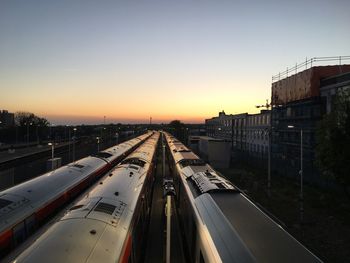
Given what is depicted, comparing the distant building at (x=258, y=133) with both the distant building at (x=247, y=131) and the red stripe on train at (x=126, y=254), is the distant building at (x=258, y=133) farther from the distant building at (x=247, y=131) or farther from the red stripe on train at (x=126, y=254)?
the red stripe on train at (x=126, y=254)

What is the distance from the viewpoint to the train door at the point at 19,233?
884 centimetres

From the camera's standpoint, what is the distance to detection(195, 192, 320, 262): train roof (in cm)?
645

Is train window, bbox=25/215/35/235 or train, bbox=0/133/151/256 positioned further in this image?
train window, bbox=25/215/35/235

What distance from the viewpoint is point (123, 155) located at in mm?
30375

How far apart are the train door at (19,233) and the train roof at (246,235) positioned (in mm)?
5076

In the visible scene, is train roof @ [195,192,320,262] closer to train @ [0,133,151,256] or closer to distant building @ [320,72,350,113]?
train @ [0,133,151,256]

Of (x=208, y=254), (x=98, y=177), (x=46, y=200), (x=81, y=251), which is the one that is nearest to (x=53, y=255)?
(x=81, y=251)

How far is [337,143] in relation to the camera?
70.0ft

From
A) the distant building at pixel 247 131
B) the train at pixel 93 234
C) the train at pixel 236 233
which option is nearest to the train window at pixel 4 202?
the train at pixel 93 234

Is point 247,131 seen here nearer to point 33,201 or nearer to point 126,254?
point 33,201

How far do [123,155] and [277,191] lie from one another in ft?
46.4

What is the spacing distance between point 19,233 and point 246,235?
6.15 meters

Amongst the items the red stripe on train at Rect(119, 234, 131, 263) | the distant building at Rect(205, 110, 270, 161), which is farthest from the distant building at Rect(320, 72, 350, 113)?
the red stripe on train at Rect(119, 234, 131, 263)

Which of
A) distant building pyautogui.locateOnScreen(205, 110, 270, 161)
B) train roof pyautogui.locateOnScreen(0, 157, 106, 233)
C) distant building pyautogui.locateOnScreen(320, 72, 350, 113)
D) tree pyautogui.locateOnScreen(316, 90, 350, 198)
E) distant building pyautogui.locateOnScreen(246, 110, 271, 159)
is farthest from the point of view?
distant building pyautogui.locateOnScreen(205, 110, 270, 161)
